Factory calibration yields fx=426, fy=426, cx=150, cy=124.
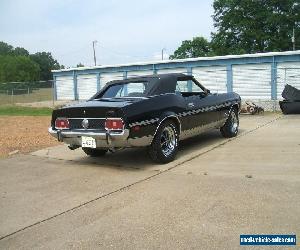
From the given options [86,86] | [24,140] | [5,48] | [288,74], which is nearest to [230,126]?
[24,140]

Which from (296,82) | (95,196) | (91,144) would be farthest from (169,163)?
(296,82)

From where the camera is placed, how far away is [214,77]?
22.5m

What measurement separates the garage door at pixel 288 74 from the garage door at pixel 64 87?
18.8 metres

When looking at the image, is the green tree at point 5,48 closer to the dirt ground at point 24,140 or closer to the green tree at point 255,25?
the green tree at point 255,25

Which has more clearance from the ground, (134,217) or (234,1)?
(234,1)

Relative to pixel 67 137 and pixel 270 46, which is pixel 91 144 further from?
pixel 270 46

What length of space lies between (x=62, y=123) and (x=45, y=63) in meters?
123

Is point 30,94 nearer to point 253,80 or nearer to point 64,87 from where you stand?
point 64,87

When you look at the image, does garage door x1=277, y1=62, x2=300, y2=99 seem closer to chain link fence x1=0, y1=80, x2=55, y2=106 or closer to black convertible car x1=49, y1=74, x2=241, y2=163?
black convertible car x1=49, y1=74, x2=241, y2=163

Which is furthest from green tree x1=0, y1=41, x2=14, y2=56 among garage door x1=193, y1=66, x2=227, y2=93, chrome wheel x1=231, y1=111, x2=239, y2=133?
chrome wheel x1=231, y1=111, x2=239, y2=133

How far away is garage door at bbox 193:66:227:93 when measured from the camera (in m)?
22.0

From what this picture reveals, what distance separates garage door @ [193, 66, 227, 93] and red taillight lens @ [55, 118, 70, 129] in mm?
15363

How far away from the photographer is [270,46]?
54.6 metres

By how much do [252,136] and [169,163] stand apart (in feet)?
11.1
